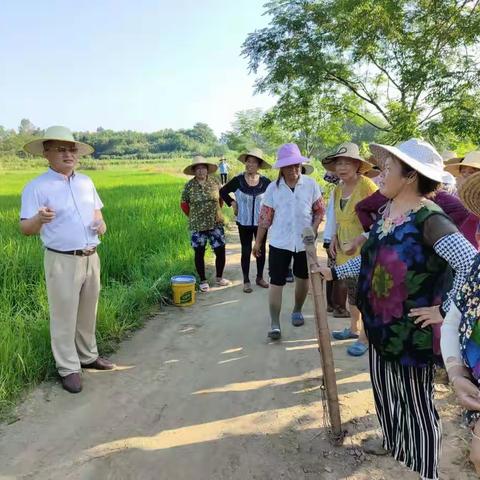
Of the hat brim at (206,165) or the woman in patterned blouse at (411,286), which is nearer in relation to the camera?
the woman in patterned blouse at (411,286)

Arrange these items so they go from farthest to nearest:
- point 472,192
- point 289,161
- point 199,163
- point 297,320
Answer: point 199,163 < point 297,320 < point 289,161 < point 472,192

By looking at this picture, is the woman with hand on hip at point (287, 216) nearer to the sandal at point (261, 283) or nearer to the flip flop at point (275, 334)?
the flip flop at point (275, 334)

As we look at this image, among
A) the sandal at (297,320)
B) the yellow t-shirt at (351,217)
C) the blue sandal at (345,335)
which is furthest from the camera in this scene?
the sandal at (297,320)

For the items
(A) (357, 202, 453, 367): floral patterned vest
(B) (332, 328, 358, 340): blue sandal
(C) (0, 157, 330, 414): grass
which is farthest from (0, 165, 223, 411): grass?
(A) (357, 202, 453, 367): floral patterned vest

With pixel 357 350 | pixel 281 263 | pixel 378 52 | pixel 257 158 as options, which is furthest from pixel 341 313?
pixel 378 52

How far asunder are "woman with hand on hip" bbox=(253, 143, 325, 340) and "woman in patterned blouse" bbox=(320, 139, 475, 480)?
1.67 meters

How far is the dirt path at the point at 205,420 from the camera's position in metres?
2.31

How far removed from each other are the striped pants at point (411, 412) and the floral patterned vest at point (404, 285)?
10cm

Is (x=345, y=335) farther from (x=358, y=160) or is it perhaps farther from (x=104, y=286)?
(x=104, y=286)

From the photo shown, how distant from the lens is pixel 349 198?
138 inches

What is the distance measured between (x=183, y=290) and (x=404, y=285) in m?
3.33

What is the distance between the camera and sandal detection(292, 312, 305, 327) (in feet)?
13.7

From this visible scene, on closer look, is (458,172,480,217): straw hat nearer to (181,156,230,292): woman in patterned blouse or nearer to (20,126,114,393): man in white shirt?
(20,126,114,393): man in white shirt

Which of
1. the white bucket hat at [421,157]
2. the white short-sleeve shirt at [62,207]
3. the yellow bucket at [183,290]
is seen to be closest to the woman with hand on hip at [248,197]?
the yellow bucket at [183,290]
